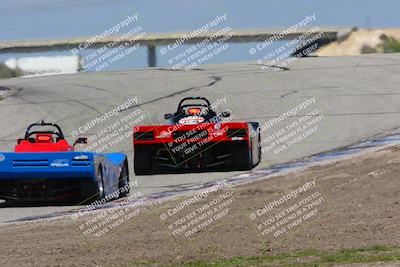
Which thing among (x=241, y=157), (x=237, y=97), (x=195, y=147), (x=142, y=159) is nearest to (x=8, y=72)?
(x=237, y=97)

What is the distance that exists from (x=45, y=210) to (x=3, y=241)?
323cm

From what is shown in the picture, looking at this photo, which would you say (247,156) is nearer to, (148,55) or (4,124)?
(4,124)

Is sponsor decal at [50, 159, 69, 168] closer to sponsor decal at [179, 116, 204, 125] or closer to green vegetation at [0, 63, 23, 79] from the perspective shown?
sponsor decal at [179, 116, 204, 125]

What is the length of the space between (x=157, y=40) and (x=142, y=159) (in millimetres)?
37999

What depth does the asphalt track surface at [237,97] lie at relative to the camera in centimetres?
2295

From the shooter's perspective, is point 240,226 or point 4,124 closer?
point 240,226

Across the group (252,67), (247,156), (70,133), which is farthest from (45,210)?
(252,67)

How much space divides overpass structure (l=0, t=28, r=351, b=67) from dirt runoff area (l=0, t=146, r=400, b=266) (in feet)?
132

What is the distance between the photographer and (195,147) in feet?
61.2

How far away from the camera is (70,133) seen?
26.0 metres

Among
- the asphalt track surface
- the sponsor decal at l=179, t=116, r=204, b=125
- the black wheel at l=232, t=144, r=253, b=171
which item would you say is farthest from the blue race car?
the sponsor decal at l=179, t=116, r=204, b=125

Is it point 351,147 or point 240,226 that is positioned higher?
point 240,226

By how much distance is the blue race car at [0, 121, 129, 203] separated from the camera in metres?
15.2

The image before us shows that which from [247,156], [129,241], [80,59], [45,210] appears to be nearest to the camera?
[129,241]
